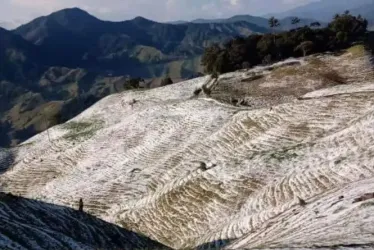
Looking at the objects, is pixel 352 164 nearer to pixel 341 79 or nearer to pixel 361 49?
pixel 341 79

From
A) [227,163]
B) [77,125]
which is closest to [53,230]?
[227,163]

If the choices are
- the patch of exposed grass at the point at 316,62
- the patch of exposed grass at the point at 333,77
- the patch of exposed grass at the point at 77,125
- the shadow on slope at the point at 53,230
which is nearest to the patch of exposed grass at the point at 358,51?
the patch of exposed grass at the point at 316,62

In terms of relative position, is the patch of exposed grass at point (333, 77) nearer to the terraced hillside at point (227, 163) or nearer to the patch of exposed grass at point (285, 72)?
the terraced hillside at point (227, 163)

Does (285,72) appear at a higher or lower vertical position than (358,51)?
lower

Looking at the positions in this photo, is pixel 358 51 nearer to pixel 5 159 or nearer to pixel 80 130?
pixel 80 130

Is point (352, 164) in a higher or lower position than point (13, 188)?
higher

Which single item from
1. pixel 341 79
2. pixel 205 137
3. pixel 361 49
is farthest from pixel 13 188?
pixel 361 49

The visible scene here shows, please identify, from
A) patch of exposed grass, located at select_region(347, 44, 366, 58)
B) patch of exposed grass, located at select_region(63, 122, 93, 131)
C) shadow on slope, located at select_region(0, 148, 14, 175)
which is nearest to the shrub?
patch of exposed grass, located at select_region(347, 44, 366, 58)
